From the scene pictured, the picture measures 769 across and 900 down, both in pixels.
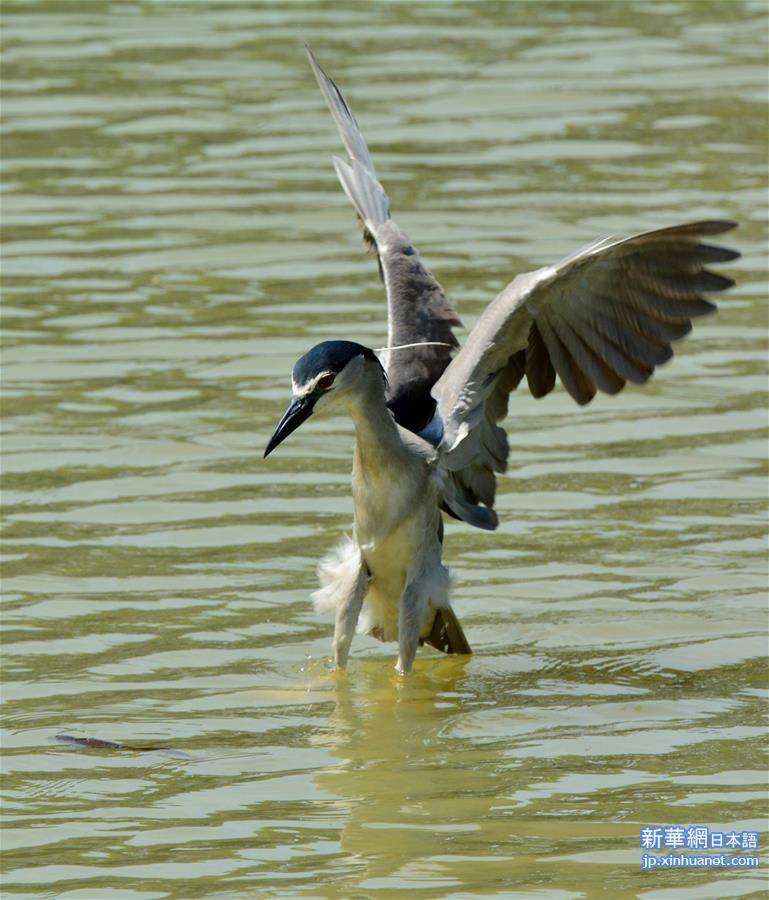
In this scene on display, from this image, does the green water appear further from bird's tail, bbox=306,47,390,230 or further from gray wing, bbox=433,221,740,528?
bird's tail, bbox=306,47,390,230

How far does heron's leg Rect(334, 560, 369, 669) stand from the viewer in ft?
22.0

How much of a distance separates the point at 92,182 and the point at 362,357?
591 centimetres

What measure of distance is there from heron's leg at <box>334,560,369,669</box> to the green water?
0.34ft

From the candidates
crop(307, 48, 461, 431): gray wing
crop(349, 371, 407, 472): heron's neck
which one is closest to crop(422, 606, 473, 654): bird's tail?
crop(349, 371, 407, 472): heron's neck

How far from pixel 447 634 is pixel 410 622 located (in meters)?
0.18

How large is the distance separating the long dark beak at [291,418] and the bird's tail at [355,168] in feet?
6.33

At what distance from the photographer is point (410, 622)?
267 inches

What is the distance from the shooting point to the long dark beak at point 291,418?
6188mm

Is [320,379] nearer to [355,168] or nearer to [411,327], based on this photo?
[411,327]

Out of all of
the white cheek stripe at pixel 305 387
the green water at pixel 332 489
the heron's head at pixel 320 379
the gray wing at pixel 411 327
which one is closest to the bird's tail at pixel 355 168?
the gray wing at pixel 411 327

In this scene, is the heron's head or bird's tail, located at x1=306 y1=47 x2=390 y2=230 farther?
bird's tail, located at x1=306 y1=47 x2=390 y2=230

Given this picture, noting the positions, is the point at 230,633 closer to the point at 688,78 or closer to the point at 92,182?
the point at 92,182

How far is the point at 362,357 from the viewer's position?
257 inches

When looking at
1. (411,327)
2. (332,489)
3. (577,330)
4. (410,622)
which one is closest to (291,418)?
(410,622)
